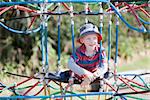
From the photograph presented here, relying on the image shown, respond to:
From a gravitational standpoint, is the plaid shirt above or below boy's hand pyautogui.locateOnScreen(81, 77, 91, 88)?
above

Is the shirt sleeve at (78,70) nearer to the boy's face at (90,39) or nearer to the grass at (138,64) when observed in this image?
the boy's face at (90,39)

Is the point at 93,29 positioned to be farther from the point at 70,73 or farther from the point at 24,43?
the point at 24,43

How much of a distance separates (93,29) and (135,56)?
6.16 meters

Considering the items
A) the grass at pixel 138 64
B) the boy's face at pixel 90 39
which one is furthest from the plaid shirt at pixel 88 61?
the grass at pixel 138 64

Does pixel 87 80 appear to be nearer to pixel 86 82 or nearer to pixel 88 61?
pixel 86 82

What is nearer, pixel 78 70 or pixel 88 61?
pixel 78 70

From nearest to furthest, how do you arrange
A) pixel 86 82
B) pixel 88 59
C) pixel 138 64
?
pixel 86 82 → pixel 88 59 → pixel 138 64

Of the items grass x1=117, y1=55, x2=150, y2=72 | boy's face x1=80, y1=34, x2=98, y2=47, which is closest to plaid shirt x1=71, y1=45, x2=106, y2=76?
boy's face x1=80, y1=34, x2=98, y2=47

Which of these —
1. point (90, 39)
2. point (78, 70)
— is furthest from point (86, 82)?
point (90, 39)

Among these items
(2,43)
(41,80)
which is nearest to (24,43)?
(2,43)

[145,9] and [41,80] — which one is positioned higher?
[145,9]

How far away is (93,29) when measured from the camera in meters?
3.88

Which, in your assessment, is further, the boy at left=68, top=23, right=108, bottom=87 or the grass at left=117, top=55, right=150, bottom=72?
the grass at left=117, top=55, right=150, bottom=72

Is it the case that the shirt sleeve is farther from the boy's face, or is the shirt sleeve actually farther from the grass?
the grass
